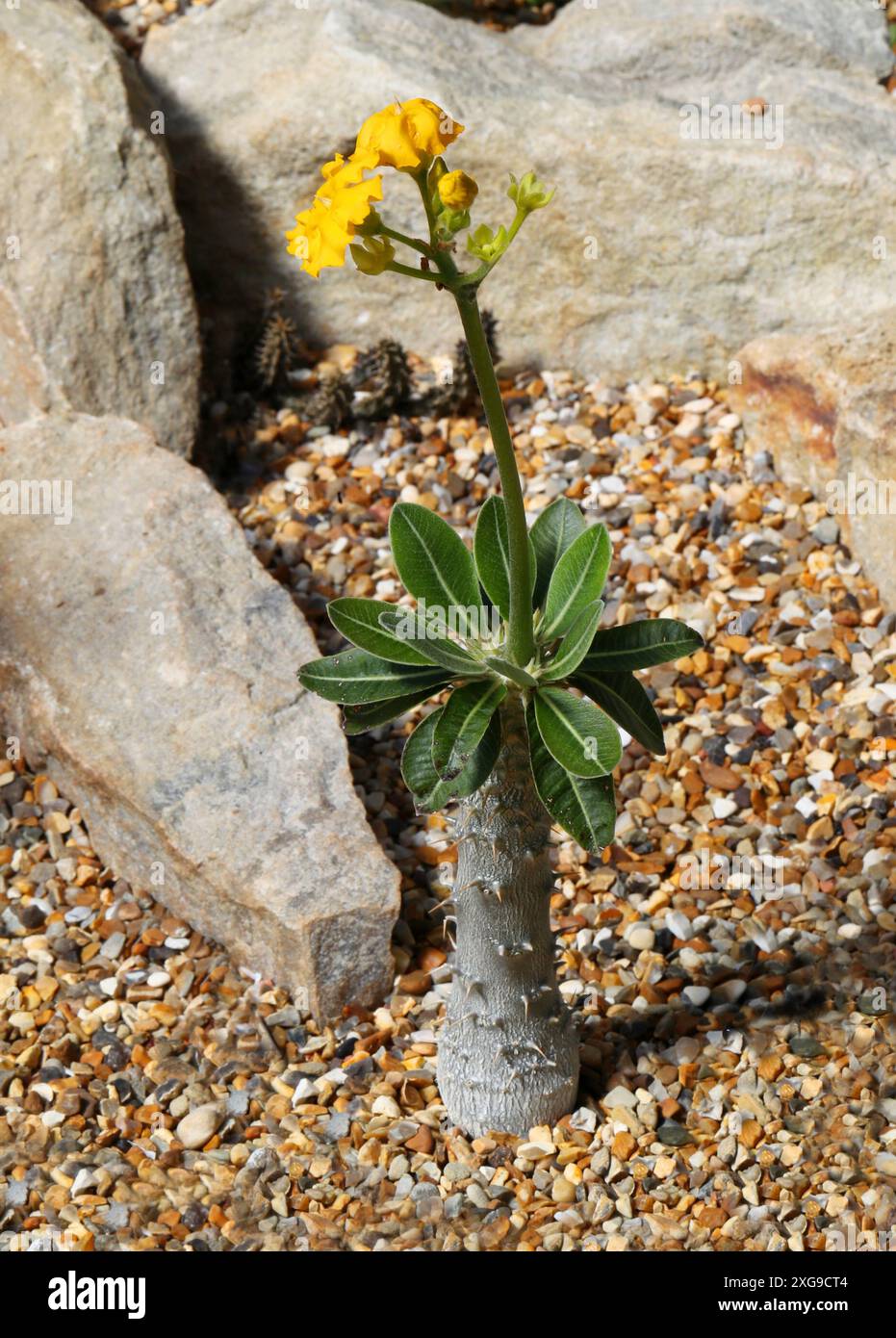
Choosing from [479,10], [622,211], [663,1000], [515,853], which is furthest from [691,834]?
[479,10]

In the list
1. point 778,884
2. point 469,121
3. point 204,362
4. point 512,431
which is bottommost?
point 778,884

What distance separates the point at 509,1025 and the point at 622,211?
2999 millimetres

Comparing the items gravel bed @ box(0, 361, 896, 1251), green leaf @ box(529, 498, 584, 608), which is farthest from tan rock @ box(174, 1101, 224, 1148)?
green leaf @ box(529, 498, 584, 608)

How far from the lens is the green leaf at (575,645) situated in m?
2.54

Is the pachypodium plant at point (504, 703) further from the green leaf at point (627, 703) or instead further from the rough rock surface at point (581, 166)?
the rough rock surface at point (581, 166)

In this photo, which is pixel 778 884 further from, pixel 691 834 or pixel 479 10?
pixel 479 10

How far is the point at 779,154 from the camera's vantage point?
15.9ft

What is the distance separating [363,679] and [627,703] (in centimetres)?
49

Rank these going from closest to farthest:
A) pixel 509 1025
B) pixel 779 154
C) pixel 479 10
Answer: pixel 509 1025 → pixel 779 154 → pixel 479 10

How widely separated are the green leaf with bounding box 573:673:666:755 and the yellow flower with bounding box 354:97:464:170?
1.01 metres

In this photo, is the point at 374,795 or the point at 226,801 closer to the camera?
the point at 226,801

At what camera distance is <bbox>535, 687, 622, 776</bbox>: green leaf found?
2.49 m

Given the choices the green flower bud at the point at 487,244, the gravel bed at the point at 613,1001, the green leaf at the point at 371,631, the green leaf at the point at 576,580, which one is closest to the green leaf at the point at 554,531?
the green leaf at the point at 576,580
